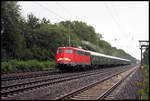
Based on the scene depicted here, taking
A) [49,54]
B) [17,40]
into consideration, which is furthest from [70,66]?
[49,54]

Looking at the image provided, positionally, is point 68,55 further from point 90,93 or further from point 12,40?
point 90,93

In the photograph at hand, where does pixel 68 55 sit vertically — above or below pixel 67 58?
above

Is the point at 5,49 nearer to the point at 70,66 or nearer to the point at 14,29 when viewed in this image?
the point at 14,29

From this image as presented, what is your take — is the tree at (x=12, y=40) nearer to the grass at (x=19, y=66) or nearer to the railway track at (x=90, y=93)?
the grass at (x=19, y=66)

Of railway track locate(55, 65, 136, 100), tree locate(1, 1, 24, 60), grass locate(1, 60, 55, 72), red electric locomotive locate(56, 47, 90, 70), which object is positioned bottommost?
railway track locate(55, 65, 136, 100)

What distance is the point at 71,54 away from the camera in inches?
994

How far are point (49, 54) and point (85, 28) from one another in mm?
43533

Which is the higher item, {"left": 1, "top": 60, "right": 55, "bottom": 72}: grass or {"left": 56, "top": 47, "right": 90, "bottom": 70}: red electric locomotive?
{"left": 56, "top": 47, "right": 90, "bottom": 70}: red electric locomotive

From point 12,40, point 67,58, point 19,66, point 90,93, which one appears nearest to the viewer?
point 90,93

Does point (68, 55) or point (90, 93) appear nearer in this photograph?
point (90, 93)

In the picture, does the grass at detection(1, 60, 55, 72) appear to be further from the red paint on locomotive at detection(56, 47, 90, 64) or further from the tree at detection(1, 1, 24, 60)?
the red paint on locomotive at detection(56, 47, 90, 64)

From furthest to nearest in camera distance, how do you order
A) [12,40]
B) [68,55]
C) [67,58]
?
1. [12,40]
2. [68,55]
3. [67,58]

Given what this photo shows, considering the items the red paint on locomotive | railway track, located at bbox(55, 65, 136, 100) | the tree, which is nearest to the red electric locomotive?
the red paint on locomotive

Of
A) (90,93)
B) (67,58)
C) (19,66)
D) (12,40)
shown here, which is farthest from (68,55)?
(90,93)
